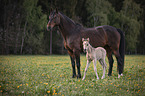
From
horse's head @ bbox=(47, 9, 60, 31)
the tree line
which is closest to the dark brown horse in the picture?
horse's head @ bbox=(47, 9, 60, 31)

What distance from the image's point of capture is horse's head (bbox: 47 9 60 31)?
7160 millimetres

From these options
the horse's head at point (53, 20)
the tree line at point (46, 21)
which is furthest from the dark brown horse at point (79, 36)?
the tree line at point (46, 21)

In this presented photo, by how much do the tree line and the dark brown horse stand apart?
2128 cm

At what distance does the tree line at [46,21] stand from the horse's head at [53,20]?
21.4 metres

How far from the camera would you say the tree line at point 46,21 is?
31266mm

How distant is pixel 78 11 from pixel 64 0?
7067 mm

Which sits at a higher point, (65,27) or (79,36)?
(65,27)

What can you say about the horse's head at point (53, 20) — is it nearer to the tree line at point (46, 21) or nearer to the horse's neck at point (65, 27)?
the horse's neck at point (65, 27)

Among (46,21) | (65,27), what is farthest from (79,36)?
(46,21)

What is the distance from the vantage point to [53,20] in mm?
7227

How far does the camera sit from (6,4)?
2988cm

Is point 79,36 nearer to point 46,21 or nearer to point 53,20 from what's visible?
point 53,20

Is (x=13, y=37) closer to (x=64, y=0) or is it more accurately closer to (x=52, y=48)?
(x=52, y=48)

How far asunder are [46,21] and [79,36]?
2990cm
